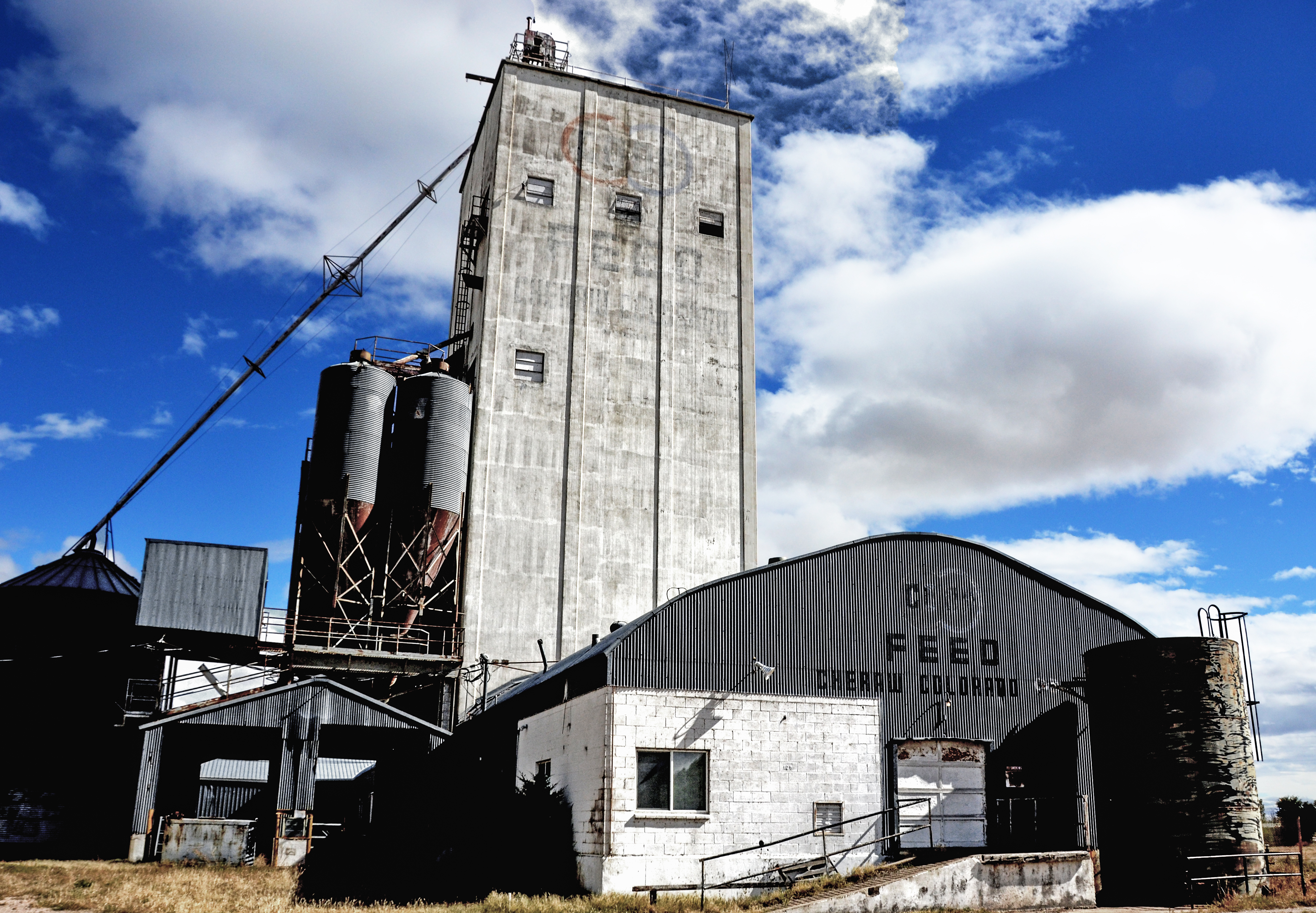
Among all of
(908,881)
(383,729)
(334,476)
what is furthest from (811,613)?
(334,476)

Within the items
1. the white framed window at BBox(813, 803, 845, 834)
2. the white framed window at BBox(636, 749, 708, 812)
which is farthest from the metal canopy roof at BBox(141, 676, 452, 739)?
the white framed window at BBox(813, 803, 845, 834)

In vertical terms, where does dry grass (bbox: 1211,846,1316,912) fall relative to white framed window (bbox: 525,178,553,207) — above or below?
below

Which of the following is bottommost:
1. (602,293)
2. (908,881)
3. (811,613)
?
(908,881)

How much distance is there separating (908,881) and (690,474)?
27.5 metres

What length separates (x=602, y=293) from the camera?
4669 cm

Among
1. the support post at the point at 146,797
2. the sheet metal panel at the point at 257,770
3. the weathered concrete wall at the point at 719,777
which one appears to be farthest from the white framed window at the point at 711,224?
the support post at the point at 146,797

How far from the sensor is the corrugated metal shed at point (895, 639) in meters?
23.2

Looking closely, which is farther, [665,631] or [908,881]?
[665,631]

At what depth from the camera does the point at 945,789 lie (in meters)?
23.7

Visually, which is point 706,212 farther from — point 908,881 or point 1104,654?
point 908,881

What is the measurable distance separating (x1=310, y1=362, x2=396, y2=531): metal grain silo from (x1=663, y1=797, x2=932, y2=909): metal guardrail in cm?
2416

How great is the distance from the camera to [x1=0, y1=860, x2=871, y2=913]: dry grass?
→ 61.4ft

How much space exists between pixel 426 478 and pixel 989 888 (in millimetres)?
27176

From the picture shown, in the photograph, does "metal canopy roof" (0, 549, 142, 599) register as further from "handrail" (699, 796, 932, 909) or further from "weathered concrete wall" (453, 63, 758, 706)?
"handrail" (699, 796, 932, 909)
